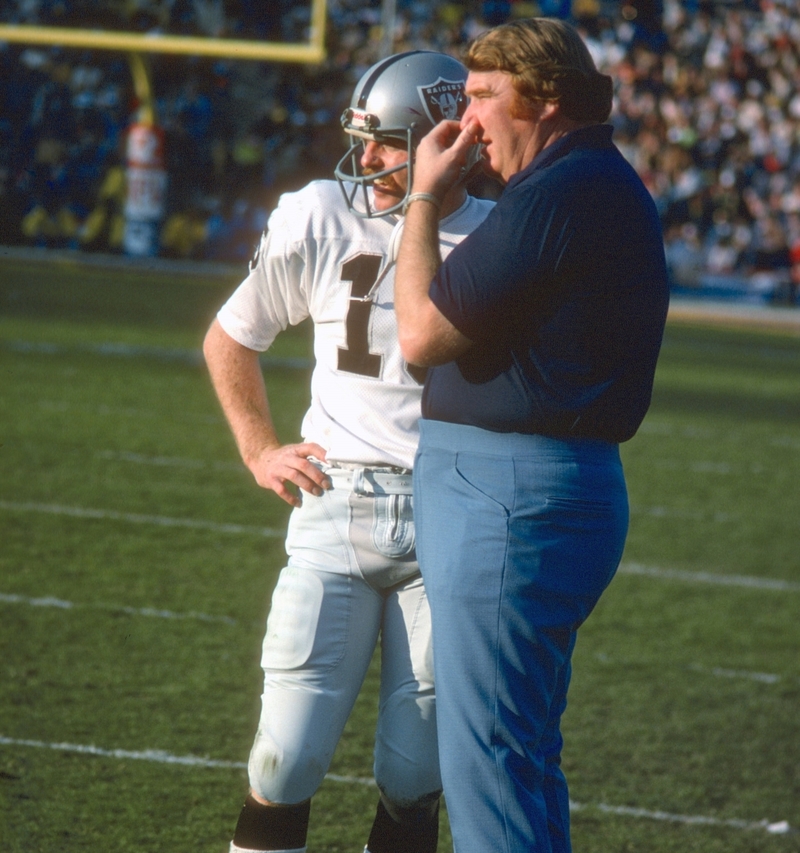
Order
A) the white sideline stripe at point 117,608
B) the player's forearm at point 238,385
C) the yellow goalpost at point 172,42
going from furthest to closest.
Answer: the yellow goalpost at point 172,42, the white sideline stripe at point 117,608, the player's forearm at point 238,385

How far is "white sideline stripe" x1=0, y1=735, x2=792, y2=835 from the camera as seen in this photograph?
379cm

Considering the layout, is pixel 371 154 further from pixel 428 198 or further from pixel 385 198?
pixel 428 198

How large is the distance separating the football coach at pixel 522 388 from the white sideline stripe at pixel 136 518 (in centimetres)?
432

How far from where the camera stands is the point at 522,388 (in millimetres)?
2232

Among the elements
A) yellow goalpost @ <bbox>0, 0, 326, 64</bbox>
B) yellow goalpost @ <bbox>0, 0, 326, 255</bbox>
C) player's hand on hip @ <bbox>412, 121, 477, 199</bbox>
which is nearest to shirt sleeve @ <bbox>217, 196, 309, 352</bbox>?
player's hand on hip @ <bbox>412, 121, 477, 199</bbox>

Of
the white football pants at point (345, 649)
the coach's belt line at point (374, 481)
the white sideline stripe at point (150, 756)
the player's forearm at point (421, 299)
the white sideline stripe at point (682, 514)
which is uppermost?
the player's forearm at point (421, 299)

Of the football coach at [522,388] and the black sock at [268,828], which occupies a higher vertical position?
the football coach at [522,388]

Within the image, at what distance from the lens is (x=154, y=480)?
7441 mm

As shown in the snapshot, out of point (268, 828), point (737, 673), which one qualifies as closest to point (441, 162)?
point (268, 828)

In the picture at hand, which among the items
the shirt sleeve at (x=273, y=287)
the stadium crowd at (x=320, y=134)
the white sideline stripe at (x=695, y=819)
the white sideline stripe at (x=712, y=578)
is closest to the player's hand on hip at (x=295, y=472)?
the shirt sleeve at (x=273, y=287)

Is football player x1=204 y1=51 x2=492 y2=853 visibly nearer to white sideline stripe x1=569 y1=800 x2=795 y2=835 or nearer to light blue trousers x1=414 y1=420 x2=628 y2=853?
light blue trousers x1=414 y1=420 x2=628 y2=853

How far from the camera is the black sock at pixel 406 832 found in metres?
2.78

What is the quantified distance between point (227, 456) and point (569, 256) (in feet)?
20.5

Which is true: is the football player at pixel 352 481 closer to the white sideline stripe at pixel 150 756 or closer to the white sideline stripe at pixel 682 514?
the white sideline stripe at pixel 150 756
